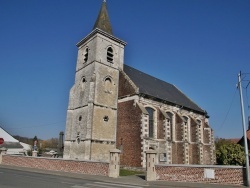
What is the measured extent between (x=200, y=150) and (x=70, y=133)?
16906 millimetres

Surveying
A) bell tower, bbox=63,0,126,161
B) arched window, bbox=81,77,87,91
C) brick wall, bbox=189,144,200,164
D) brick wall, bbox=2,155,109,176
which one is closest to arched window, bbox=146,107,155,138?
bell tower, bbox=63,0,126,161

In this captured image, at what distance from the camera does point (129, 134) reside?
78.5 ft

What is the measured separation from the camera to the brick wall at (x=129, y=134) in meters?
22.7

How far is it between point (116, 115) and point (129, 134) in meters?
3.20

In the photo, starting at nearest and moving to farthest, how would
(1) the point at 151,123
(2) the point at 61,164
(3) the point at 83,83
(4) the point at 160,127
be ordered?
(2) the point at 61,164 → (1) the point at 151,123 → (4) the point at 160,127 → (3) the point at 83,83

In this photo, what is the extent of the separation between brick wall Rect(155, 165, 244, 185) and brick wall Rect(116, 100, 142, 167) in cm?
730

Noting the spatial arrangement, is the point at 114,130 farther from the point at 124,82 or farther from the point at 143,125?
the point at 124,82

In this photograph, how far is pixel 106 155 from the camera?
24.1 meters

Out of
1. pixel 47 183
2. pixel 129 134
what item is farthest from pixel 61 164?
pixel 47 183

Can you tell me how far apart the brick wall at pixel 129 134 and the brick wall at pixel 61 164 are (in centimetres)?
586

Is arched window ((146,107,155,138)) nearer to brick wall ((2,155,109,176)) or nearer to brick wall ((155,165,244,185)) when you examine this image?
brick wall ((2,155,109,176))

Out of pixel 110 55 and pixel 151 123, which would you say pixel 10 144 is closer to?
pixel 110 55

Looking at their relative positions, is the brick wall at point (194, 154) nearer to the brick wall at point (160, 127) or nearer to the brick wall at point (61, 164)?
the brick wall at point (160, 127)

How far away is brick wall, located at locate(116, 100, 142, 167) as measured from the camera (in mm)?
22669
